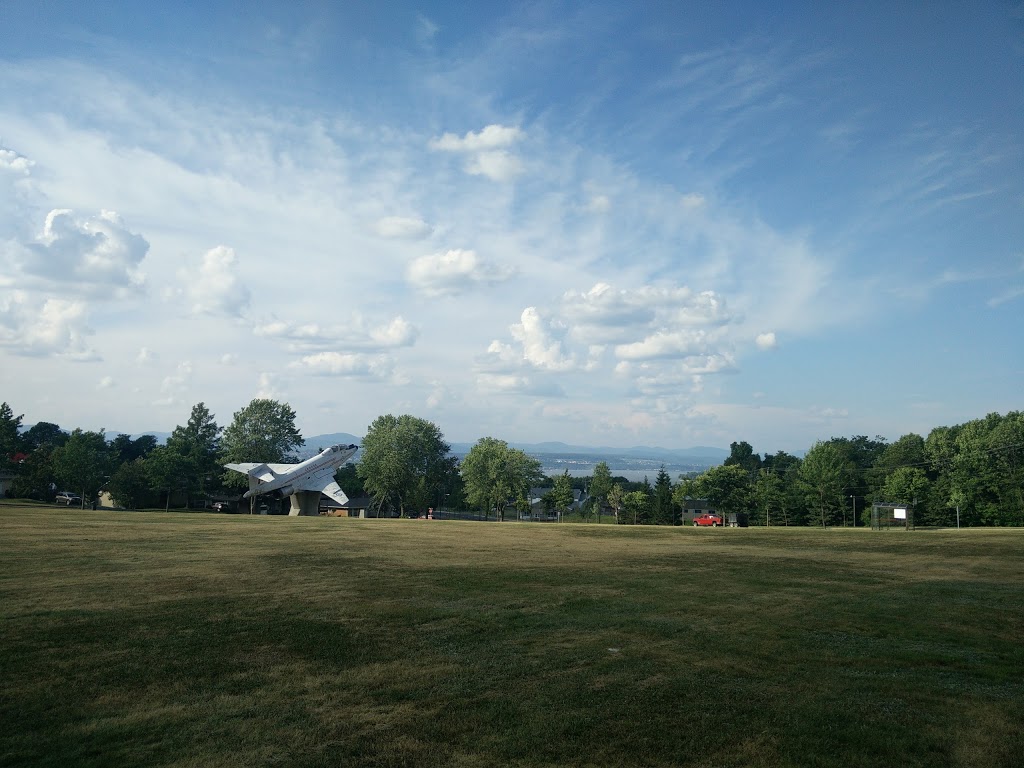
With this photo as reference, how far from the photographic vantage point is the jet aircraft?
272 ft

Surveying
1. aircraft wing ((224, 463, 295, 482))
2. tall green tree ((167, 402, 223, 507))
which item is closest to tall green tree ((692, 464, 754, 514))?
aircraft wing ((224, 463, 295, 482))

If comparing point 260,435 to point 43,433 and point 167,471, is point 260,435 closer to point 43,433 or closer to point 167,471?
point 167,471

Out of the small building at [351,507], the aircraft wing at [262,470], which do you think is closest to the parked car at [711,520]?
the small building at [351,507]

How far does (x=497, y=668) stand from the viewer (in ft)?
34.6

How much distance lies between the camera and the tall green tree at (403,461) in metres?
95.9

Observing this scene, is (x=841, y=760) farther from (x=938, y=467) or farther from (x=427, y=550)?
(x=938, y=467)

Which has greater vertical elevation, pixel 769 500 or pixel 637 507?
pixel 769 500

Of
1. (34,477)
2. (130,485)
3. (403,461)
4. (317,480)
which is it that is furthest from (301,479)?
(34,477)

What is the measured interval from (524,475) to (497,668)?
8368 cm

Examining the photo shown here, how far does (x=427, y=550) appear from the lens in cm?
3069

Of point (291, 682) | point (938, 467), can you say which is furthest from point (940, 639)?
point (938, 467)

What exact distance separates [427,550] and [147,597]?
15.9 m

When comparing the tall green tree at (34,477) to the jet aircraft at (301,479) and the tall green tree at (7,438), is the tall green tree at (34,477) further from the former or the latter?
the jet aircraft at (301,479)

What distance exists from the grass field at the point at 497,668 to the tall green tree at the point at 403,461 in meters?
74.4
